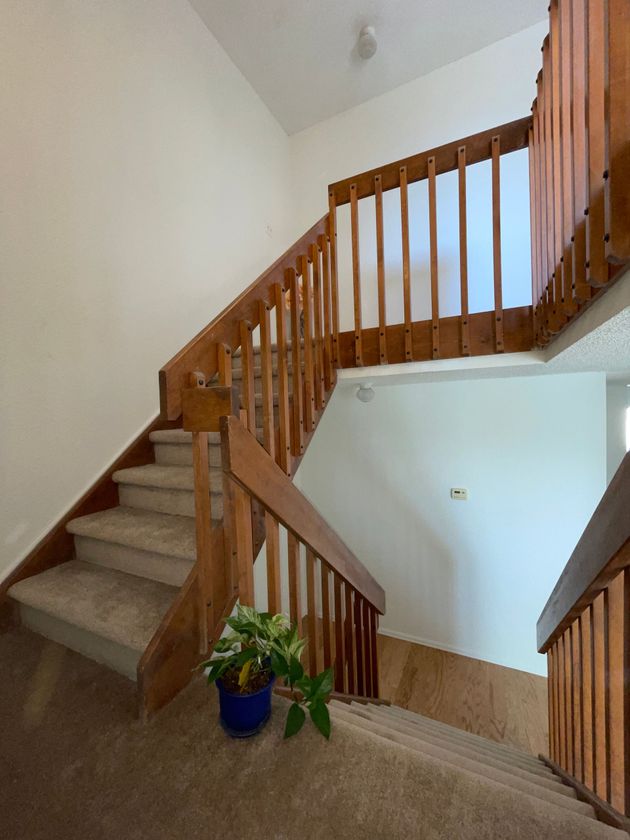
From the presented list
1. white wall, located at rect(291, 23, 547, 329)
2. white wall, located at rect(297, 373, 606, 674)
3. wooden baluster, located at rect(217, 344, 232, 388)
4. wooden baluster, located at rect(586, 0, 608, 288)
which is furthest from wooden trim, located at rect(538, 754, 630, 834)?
white wall, located at rect(291, 23, 547, 329)

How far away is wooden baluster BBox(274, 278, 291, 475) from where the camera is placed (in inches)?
53.4

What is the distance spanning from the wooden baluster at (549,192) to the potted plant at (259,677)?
139 centimetres

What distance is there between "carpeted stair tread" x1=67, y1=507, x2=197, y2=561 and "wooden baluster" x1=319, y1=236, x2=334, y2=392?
97 cm

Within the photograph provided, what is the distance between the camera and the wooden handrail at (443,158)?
1546 mm

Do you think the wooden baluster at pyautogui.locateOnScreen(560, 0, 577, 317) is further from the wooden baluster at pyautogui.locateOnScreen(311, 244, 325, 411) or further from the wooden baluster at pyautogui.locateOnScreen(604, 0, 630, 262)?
the wooden baluster at pyautogui.locateOnScreen(311, 244, 325, 411)

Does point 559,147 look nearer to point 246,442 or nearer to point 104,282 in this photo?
point 246,442

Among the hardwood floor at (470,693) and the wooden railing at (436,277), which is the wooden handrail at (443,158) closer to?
the wooden railing at (436,277)

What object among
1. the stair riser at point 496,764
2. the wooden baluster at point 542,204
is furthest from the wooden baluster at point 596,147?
the stair riser at point 496,764

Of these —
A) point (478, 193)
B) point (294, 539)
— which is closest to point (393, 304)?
point (478, 193)

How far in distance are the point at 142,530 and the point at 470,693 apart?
8.01 feet

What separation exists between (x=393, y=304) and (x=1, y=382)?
2732 millimetres

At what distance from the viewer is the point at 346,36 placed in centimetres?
251

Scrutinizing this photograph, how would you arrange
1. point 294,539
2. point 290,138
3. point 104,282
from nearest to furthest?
point 294,539 → point 104,282 → point 290,138

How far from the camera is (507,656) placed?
257 centimetres
